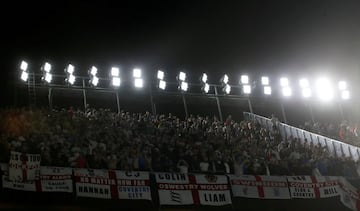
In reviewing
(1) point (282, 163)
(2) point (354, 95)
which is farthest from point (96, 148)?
(2) point (354, 95)

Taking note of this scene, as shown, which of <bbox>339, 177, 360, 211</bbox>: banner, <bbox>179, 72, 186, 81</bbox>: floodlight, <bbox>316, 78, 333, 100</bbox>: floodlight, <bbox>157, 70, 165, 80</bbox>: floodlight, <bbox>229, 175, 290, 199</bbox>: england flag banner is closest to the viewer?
<bbox>229, 175, 290, 199</bbox>: england flag banner

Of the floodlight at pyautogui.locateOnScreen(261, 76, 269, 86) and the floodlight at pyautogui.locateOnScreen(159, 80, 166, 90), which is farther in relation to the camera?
the floodlight at pyautogui.locateOnScreen(261, 76, 269, 86)

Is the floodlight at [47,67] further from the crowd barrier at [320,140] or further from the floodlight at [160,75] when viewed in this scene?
the crowd barrier at [320,140]

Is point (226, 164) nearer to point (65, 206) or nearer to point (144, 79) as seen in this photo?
point (65, 206)

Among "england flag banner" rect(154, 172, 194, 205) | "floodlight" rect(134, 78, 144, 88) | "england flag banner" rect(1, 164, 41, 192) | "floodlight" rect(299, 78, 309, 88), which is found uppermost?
"floodlight" rect(134, 78, 144, 88)

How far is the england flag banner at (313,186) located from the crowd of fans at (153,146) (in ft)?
2.25

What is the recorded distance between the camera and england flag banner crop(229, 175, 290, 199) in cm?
2195

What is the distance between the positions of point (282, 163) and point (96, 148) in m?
8.33

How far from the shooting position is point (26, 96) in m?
31.2

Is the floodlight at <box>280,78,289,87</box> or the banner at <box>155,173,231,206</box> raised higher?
the floodlight at <box>280,78,289,87</box>

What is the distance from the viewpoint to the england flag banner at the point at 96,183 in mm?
19219

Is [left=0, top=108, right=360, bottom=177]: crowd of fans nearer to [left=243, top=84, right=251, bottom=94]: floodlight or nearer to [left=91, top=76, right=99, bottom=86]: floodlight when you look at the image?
[left=91, top=76, right=99, bottom=86]: floodlight

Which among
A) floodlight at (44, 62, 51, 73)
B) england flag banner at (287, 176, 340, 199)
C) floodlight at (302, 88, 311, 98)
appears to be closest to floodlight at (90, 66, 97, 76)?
floodlight at (44, 62, 51, 73)

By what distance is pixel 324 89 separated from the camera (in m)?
39.4
